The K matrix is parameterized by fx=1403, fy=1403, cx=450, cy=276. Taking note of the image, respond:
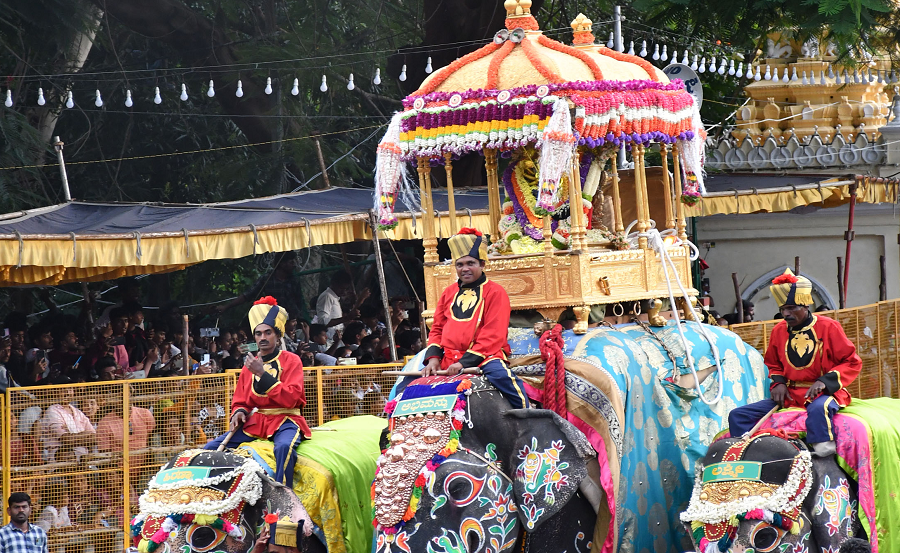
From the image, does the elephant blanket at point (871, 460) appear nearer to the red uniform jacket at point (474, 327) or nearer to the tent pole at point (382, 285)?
the red uniform jacket at point (474, 327)

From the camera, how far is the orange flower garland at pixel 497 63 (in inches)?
386

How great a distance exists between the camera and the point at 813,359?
9266 millimetres

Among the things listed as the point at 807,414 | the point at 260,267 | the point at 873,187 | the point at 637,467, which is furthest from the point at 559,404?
the point at 260,267

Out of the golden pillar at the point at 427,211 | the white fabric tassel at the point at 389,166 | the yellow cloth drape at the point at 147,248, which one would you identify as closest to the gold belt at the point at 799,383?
the golden pillar at the point at 427,211

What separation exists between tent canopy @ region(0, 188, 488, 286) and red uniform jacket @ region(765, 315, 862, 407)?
4419 mm

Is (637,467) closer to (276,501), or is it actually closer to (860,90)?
(276,501)

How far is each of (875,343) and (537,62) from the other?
7236mm

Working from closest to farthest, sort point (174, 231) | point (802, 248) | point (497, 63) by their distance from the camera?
point (497, 63), point (174, 231), point (802, 248)

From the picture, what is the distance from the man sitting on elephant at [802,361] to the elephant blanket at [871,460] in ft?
0.47

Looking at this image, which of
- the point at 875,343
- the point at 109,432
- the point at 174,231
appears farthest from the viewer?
the point at 875,343

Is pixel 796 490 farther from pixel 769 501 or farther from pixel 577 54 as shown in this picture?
pixel 577 54

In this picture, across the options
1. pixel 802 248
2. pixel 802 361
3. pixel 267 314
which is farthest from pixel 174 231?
pixel 802 248

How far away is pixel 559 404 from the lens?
8.87 meters

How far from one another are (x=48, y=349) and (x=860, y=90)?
12.1 m
